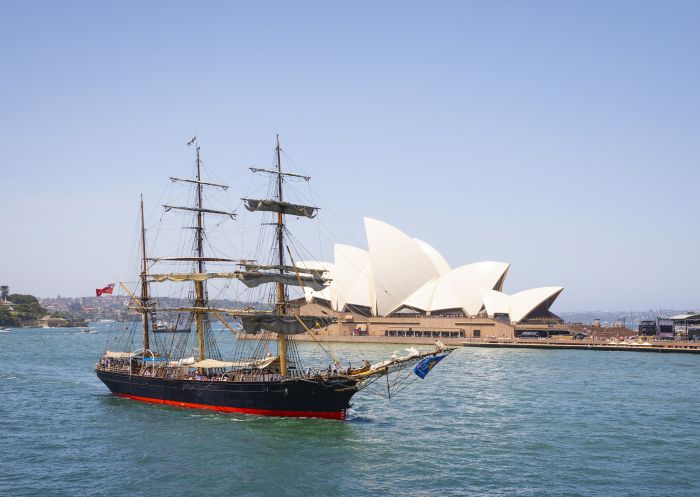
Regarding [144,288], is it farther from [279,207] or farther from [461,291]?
[461,291]

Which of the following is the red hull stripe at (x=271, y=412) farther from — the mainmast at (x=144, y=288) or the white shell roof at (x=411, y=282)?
the white shell roof at (x=411, y=282)

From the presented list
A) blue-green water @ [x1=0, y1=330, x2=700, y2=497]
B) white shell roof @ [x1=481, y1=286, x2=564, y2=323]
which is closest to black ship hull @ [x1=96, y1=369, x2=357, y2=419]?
blue-green water @ [x1=0, y1=330, x2=700, y2=497]

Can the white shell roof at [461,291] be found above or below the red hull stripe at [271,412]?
above

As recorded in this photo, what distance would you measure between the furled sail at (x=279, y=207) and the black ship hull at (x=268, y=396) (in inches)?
435

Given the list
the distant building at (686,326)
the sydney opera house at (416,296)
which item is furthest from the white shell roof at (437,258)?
the distant building at (686,326)

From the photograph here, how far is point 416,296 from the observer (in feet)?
370

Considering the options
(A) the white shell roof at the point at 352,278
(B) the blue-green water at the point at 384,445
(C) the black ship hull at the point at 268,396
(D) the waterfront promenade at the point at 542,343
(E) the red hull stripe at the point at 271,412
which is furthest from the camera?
(A) the white shell roof at the point at 352,278

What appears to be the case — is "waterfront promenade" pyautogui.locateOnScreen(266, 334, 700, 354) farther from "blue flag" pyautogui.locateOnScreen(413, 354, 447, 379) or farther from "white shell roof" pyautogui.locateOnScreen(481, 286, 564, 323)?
"blue flag" pyautogui.locateOnScreen(413, 354, 447, 379)

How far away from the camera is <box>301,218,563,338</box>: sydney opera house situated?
351 ft

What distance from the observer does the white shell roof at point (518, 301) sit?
105m

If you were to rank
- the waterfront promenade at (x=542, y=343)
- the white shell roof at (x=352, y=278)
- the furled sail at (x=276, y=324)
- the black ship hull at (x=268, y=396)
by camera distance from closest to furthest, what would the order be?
the black ship hull at (x=268, y=396) < the furled sail at (x=276, y=324) < the waterfront promenade at (x=542, y=343) < the white shell roof at (x=352, y=278)

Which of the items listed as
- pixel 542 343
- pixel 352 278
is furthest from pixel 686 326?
pixel 352 278

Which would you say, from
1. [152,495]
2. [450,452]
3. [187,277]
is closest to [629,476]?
[450,452]

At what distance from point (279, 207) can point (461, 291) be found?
72.7 metres
